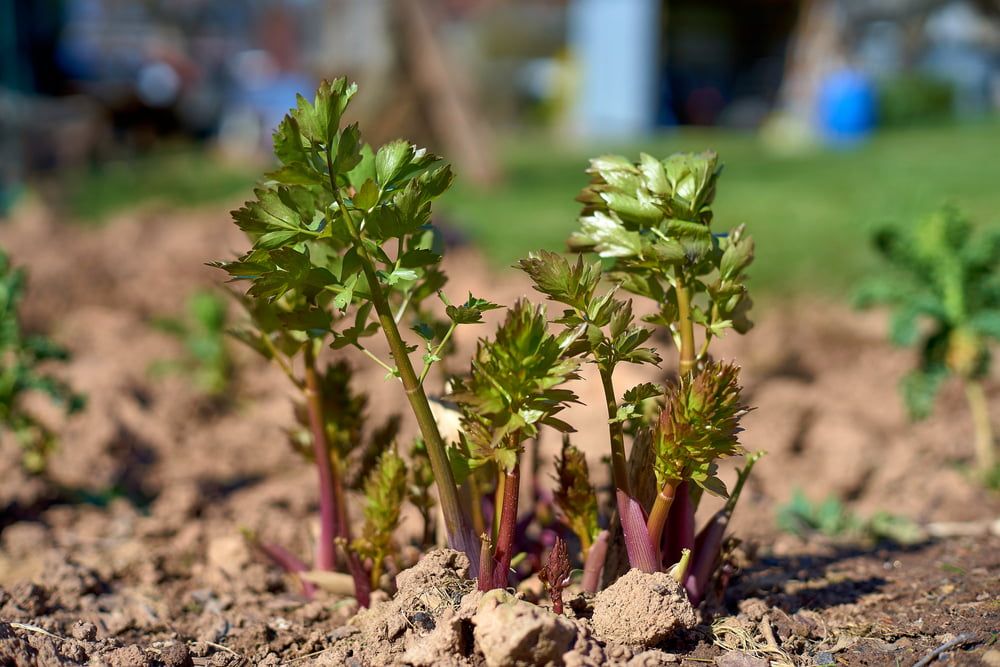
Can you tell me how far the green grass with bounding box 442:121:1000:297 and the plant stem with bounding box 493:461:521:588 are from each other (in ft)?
6.65

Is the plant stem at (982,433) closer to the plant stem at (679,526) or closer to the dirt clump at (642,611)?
the plant stem at (679,526)

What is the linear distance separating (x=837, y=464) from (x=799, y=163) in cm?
960

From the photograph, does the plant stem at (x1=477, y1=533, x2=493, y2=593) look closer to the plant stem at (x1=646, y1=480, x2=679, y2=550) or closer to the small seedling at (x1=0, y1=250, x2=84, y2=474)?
the plant stem at (x1=646, y1=480, x2=679, y2=550)

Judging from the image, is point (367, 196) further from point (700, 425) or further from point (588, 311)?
point (700, 425)

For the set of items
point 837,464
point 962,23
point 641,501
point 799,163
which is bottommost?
point 641,501

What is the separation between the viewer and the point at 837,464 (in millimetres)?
3586

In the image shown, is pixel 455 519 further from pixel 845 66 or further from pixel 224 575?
pixel 845 66

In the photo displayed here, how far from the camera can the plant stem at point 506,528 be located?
1.81 meters

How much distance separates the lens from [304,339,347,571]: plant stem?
2158mm

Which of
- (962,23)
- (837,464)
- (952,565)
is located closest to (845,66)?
(962,23)

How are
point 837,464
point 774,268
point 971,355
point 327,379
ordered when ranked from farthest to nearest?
1. point 774,268
2. point 837,464
3. point 971,355
4. point 327,379

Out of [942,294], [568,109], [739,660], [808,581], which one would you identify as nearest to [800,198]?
[942,294]

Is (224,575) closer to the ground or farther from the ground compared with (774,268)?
closer to the ground

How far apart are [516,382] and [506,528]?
1.00ft
